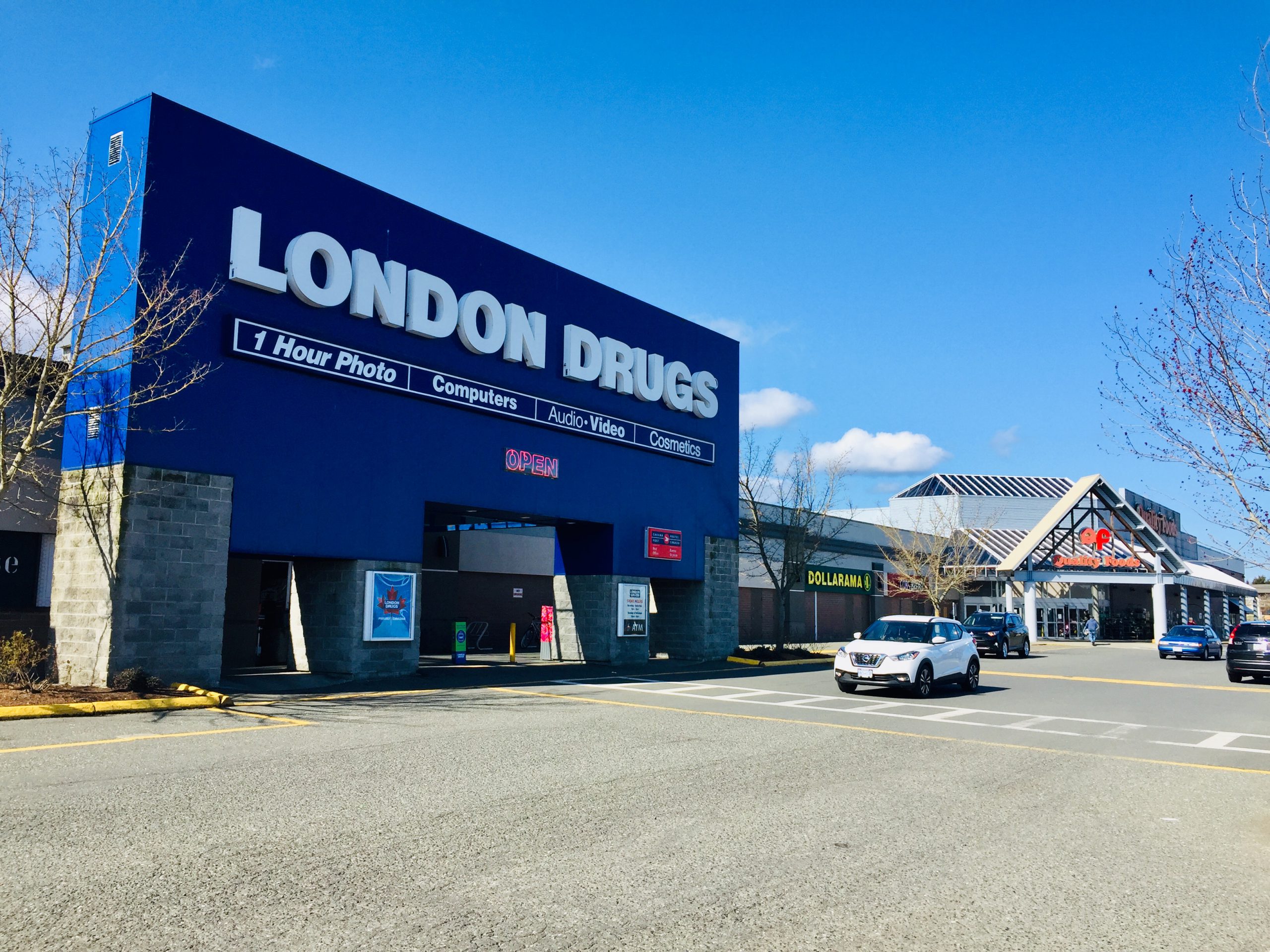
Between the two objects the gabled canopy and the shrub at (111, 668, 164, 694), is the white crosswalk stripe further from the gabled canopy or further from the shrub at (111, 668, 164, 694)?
the gabled canopy

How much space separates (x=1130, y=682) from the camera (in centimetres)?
2709

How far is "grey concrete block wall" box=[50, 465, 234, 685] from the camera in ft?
54.6

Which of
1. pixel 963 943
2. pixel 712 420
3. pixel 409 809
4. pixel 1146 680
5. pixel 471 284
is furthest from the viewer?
pixel 712 420

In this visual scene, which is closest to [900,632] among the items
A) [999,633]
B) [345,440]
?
[345,440]

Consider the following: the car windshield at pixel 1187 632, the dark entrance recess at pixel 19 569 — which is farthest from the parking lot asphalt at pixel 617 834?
the car windshield at pixel 1187 632

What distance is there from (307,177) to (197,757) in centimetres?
1410

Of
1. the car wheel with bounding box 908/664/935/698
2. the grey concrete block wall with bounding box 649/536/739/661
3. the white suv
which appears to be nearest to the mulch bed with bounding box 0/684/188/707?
the white suv

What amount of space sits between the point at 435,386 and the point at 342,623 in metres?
5.93

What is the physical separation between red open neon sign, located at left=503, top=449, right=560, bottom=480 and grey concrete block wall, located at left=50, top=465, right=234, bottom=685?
8.31m

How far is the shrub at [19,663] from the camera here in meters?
15.4

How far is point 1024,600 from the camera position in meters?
57.3

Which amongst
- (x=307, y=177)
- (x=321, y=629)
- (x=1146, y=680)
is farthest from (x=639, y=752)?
(x=1146, y=680)

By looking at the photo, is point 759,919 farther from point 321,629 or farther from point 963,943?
point 321,629

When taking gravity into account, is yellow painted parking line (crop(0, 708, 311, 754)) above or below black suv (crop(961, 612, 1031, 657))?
below
